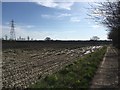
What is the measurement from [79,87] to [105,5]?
4.51 meters

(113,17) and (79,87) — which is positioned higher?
(113,17)

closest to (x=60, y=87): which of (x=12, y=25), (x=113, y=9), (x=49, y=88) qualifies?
(x=49, y=88)

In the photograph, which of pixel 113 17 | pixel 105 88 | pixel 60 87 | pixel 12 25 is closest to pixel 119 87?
pixel 105 88

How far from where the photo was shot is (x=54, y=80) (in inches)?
478

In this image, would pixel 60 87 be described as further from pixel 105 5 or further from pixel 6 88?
pixel 105 5

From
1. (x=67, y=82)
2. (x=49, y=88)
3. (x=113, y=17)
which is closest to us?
(x=49, y=88)

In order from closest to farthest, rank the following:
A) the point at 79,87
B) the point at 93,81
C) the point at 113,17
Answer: the point at 79,87, the point at 93,81, the point at 113,17

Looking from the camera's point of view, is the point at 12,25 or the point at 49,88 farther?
the point at 12,25

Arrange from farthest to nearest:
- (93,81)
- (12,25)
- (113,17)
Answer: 1. (12,25)
2. (113,17)
3. (93,81)

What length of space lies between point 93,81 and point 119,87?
5.18ft

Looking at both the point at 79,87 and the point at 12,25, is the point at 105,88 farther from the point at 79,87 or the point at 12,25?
the point at 12,25

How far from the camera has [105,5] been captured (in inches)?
536

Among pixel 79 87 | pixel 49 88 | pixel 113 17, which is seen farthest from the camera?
pixel 113 17

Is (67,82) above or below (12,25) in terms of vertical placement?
below
